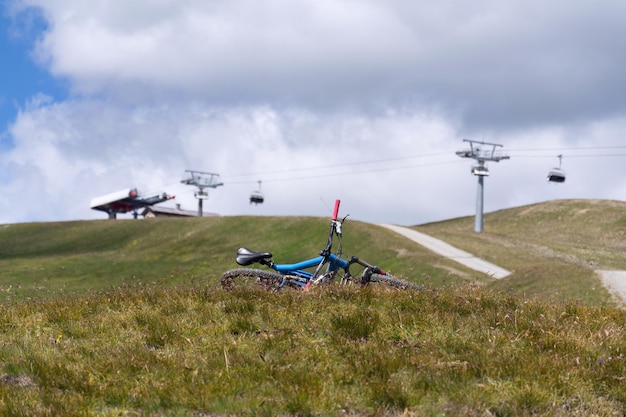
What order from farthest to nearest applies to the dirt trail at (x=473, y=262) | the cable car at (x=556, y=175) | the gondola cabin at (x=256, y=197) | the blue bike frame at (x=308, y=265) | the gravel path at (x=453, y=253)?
the gondola cabin at (x=256, y=197) → the cable car at (x=556, y=175) → the gravel path at (x=453, y=253) → the dirt trail at (x=473, y=262) → the blue bike frame at (x=308, y=265)

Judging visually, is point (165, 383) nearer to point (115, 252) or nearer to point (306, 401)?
point (306, 401)

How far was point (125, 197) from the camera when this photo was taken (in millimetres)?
141625

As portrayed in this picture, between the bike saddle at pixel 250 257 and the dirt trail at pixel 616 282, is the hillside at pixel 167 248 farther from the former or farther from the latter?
the bike saddle at pixel 250 257

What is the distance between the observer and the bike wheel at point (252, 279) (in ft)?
40.6

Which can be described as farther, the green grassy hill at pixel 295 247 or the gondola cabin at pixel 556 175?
the gondola cabin at pixel 556 175

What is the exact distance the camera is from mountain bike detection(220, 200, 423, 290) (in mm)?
12445

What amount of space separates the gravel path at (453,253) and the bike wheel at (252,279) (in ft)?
107

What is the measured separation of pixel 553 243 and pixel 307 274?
2483 inches

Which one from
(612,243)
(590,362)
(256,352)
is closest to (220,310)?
(256,352)

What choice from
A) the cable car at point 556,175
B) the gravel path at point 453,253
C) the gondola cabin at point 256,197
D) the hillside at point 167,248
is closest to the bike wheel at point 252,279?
the gravel path at point 453,253

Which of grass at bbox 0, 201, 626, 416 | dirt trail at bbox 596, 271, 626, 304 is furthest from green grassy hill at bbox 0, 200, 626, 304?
grass at bbox 0, 201, 626, 416

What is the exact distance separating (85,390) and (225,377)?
131cm

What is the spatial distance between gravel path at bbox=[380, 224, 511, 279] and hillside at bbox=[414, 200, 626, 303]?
1.04m

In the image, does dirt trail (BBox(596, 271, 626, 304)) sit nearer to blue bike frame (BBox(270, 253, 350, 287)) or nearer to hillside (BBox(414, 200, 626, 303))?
hillside (BBox(414, 200, 626, 303))
